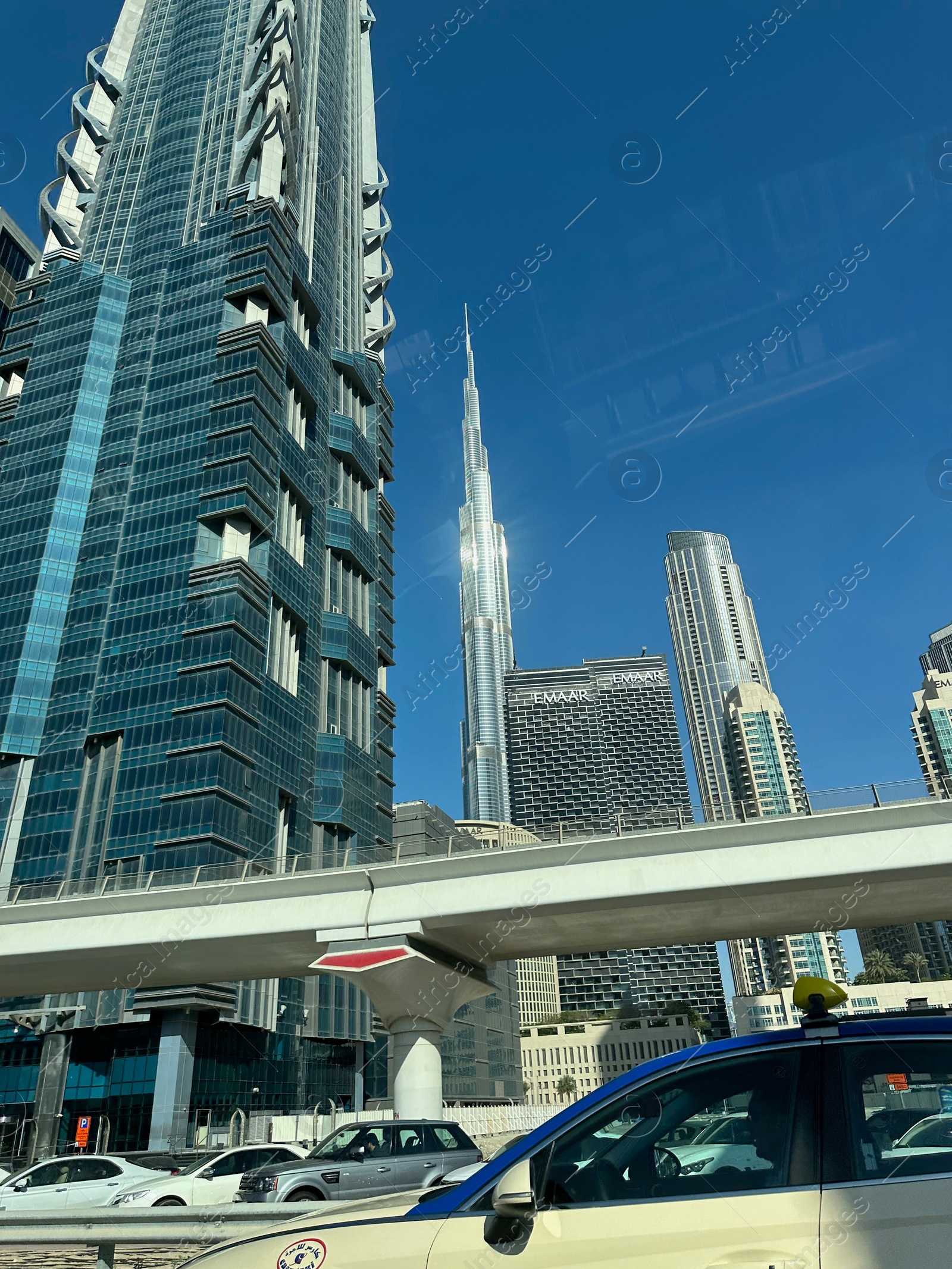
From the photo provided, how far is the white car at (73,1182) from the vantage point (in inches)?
690

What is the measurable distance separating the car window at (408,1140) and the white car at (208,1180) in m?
2.32

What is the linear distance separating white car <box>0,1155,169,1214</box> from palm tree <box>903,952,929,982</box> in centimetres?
14024

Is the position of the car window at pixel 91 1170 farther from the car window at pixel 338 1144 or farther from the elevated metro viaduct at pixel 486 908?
the elevated metro viaduct at pixel 486 908

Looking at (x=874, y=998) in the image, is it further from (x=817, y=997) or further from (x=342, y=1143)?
(x=817, y=997)

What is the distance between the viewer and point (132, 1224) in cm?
668

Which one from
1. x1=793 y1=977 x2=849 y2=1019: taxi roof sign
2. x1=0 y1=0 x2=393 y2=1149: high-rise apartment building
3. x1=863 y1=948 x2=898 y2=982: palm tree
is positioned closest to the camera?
x1=793 y1=977 x2=849 y2=1019: taxi roof sign

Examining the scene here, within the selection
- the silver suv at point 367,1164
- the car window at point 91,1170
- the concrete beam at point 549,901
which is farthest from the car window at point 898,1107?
the concrete beam at point 549,901

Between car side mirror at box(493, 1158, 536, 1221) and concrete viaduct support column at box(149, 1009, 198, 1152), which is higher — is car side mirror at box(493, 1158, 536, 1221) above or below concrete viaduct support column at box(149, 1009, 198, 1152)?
below

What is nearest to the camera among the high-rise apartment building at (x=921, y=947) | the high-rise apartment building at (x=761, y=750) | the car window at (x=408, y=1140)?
the car window at (x=408, y=1140)

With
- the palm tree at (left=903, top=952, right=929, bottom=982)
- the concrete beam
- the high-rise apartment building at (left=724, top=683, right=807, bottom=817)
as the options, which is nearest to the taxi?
the concrete beam

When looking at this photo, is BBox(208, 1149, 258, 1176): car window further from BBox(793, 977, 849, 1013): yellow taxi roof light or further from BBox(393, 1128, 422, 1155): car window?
BBox(793, 977, 849, 1013): yellow taxi roof light

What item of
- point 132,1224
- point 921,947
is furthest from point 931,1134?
point 921,947

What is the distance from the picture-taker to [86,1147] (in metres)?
53.7

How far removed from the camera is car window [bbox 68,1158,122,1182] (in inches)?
719
